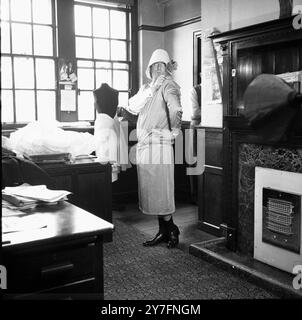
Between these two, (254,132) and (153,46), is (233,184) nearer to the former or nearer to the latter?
(254,132)

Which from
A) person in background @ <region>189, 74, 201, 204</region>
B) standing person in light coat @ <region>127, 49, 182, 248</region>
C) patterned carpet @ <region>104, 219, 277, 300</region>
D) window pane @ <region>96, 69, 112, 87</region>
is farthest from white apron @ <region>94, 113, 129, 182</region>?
window pane @ <region>96, 69, 112, 87</region>

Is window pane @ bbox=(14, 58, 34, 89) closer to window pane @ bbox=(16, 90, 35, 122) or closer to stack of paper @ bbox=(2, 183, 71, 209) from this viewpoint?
window pane @ bbox=(16, 90, 35, 122)

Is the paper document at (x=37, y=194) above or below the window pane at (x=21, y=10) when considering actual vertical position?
below

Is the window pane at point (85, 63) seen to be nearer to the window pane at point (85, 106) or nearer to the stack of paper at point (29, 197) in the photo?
the window pane at point (85, 106)

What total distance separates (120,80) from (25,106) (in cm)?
151

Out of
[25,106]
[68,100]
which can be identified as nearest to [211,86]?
[68,100]

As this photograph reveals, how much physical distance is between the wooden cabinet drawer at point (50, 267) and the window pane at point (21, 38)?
15.1ft

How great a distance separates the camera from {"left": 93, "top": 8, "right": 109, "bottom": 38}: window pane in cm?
606

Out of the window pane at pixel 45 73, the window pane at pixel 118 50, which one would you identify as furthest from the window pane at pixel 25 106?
the window pane at pixel 118 50

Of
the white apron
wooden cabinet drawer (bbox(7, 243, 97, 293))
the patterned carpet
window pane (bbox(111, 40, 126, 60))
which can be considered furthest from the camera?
window pane (bbox(111, 40, 126, 60))

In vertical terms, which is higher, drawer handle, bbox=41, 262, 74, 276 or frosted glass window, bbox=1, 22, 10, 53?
frosted glass window, bbox=1, 22, 10, 53

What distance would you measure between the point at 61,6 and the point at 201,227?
351 cm

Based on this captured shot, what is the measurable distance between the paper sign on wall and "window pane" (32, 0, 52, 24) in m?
0.97

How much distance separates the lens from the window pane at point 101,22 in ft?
19.9
